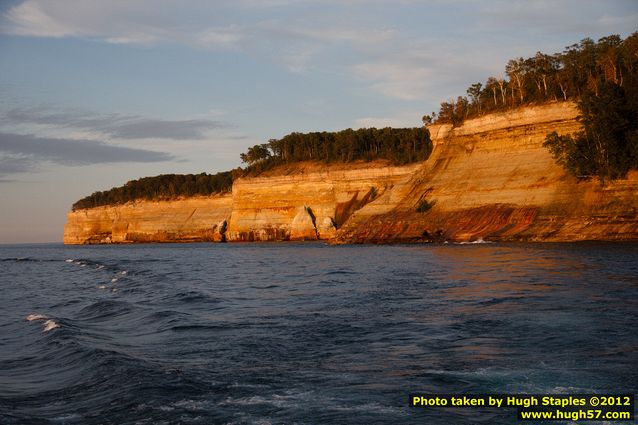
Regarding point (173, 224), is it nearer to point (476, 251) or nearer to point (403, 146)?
point (403, 146)

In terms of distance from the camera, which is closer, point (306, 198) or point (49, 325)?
point (49, 325)

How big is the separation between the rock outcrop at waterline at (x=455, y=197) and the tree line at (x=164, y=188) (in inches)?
359

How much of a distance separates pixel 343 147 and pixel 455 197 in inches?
1802

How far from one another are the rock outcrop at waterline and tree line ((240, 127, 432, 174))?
188 inches

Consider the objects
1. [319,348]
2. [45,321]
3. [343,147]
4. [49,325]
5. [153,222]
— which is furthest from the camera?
[153,222]

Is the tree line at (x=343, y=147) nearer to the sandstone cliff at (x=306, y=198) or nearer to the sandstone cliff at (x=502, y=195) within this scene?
the sandstone cliff at (x=306, y=198)

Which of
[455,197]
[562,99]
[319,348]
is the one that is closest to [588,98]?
[562,99]

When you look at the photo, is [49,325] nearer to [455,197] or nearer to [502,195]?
[502,195]

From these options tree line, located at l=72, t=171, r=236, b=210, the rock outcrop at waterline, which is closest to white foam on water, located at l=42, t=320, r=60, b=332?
the rock outcrop at waterline

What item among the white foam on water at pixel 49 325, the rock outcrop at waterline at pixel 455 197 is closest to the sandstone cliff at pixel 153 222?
the rock outcrop at waterline at pixel 455 197

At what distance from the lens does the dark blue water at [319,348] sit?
33.0 feet

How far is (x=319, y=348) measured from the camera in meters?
14.1

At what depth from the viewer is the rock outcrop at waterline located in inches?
1914

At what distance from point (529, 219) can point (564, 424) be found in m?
45.1
